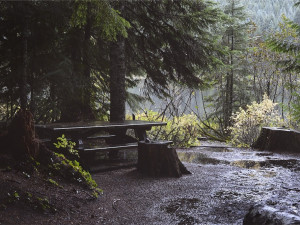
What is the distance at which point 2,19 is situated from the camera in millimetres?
6777

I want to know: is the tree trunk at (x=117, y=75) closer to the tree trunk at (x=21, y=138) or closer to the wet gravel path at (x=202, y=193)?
the wet gravel path at (x=202, y=193)

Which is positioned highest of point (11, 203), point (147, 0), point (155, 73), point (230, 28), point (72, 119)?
point (230, 28)

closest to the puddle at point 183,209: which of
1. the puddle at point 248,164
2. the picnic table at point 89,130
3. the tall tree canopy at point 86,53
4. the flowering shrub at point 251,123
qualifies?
the picnic table at point 89,130

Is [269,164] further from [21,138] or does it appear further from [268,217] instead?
[21,138]

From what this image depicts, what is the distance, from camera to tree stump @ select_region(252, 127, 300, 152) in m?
9.70

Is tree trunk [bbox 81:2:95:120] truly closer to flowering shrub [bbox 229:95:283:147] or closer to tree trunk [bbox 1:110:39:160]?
tree trunk [bbox 1:110:39:160]

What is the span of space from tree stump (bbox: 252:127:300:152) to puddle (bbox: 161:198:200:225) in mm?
6133

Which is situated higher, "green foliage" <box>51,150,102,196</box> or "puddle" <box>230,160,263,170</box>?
"green foliage" <box>51,150,102,196</box>

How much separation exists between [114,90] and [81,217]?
4.77m

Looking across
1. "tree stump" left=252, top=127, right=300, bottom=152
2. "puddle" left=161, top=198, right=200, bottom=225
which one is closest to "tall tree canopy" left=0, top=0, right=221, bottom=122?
"tree stump" left=252, top=127, right=300, bottom=152

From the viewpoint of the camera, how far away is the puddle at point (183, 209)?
150 inches

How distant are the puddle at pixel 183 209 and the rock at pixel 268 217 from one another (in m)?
0.65

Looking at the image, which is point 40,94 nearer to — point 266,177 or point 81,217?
point 81,217

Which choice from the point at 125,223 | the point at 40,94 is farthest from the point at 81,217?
the point at 40,94
